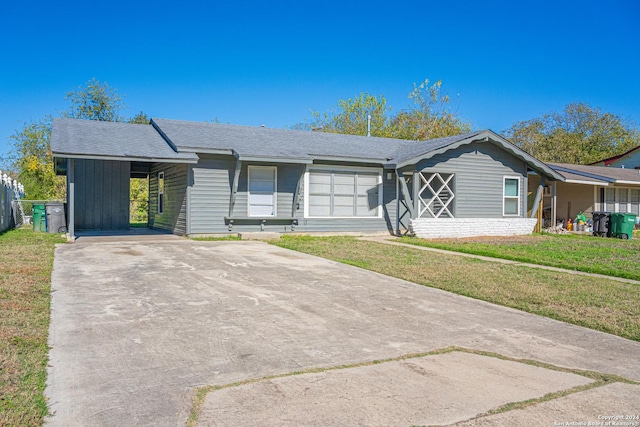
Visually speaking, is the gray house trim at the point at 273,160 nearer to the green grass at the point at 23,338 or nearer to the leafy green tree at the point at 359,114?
the green grass at the point at 23,338

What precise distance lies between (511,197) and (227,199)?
34.9ft

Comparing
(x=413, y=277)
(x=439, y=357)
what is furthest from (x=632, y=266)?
(x=439, y=357)

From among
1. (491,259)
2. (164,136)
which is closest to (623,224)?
(491,259)

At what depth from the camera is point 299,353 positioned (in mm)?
4355

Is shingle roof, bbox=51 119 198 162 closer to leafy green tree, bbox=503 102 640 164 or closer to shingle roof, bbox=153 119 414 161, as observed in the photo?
shingle roof, bbox=153 119 414 161

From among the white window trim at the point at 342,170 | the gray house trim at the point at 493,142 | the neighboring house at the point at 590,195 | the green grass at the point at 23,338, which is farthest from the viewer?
the neighboring house at the point at 590,195

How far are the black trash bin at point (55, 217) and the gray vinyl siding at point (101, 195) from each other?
1457 mm

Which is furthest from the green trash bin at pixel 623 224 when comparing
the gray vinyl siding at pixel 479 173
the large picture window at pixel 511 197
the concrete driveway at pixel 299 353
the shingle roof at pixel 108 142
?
the shingle roof at pixel 108 142

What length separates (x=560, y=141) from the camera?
4559 cm

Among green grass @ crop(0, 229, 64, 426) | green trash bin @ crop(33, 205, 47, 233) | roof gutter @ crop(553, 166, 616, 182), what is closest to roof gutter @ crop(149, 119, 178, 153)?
green trash bin @ crop(33, 205, 47, 233)

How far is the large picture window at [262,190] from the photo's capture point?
1529 centimetres

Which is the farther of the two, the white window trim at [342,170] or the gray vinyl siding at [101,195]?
the gray vinyl siding at [101,195]

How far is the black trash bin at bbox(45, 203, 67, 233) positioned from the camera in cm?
1554

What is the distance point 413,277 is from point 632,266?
4.94 metres
